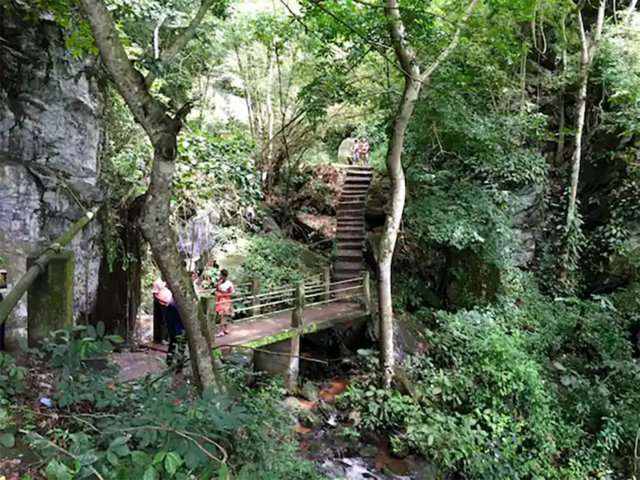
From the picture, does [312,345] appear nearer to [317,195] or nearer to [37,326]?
[317,195]

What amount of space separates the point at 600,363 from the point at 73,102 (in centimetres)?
1113

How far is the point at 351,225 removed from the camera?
43.5 feet

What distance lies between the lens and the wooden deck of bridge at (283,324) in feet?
26.2

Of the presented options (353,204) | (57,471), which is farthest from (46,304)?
(353,204)

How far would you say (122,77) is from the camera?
11.1 feet

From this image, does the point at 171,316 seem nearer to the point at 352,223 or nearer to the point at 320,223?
the point at 352,223

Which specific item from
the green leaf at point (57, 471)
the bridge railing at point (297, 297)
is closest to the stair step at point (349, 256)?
the bridge railing at point (297, 297)

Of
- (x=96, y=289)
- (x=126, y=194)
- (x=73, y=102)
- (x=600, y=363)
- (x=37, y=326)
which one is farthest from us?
(x=600, y=363)

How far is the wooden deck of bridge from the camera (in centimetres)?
800

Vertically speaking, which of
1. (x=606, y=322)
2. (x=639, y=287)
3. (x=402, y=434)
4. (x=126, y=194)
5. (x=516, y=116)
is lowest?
(x=402, y=434)

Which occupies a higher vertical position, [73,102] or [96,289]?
[73,102]

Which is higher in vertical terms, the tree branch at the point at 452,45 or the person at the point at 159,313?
the tree branch at the point at 452,45

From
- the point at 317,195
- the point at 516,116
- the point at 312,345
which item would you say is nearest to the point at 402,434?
the point at 312,345

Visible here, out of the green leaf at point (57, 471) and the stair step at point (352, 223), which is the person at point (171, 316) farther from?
the stair step at point (352, 223)
